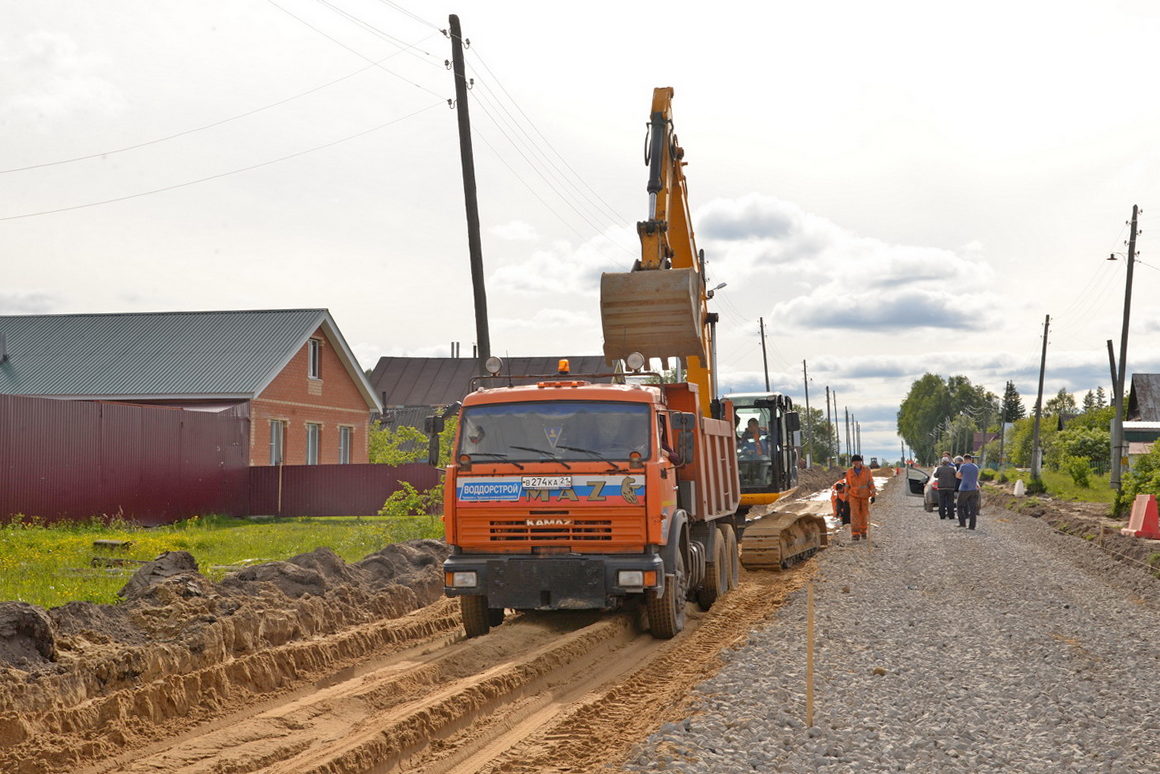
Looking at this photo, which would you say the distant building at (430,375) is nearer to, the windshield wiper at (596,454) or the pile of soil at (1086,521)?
the pile of soil at (1086,521)

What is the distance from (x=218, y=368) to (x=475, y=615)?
22850 mm

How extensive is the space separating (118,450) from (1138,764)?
72.3 ft

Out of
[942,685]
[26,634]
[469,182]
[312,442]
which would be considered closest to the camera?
[26,634]

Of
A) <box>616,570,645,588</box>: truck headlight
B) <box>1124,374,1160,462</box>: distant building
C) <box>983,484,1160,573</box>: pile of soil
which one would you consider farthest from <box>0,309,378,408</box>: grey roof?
<box>1124,374,1160,462</box>: distant building

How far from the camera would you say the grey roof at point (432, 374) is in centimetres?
6750

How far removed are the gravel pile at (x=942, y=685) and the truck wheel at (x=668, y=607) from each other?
856mm

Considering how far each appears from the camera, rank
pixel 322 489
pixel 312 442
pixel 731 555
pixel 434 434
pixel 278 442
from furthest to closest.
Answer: pixel 312 442 < pixel 278 442 < pixel 322 489 < pixel 731 555 < pixel 434 434

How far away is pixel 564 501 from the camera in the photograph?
10781 mm

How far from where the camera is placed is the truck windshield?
10977 millimetres

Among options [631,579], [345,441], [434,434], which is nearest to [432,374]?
[345,441]

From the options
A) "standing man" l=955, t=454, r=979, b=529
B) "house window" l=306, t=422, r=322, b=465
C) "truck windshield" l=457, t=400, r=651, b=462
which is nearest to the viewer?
"truck windshield" l=457, t=400, r=651, b=462

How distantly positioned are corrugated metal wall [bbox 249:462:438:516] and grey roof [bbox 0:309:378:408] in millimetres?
2402

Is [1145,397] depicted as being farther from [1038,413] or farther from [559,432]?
[559,432]

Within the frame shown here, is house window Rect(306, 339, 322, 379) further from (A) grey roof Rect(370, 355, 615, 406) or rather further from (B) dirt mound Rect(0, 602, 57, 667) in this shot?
(A) grey roof Rect(370, 355, 615, 406)
